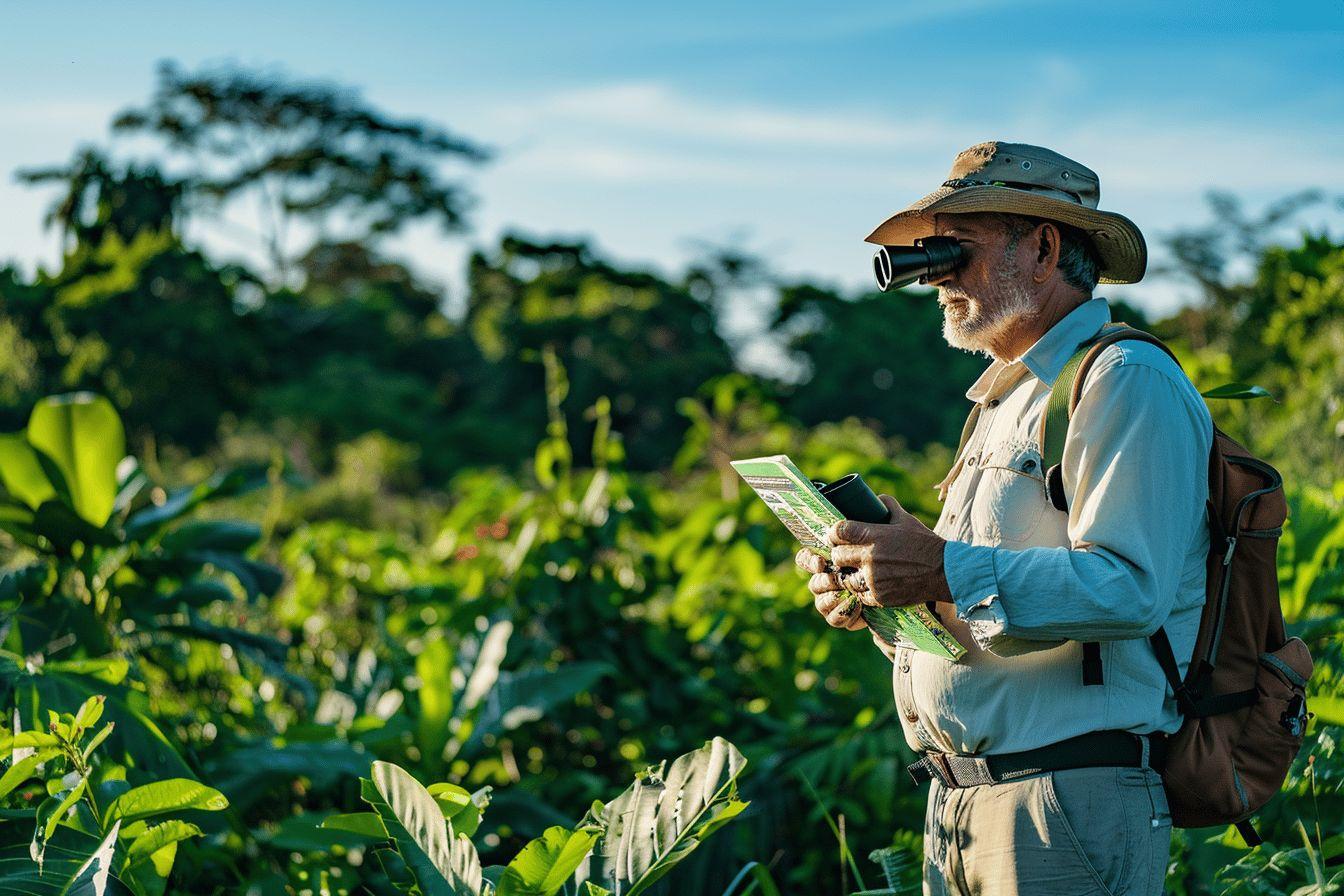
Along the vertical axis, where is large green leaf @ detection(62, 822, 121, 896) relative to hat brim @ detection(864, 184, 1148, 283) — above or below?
below

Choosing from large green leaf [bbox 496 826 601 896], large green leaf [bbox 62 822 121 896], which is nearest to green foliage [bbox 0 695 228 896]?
large green leaf [bbox 62 822 121 896]

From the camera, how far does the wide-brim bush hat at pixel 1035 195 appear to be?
2016mm

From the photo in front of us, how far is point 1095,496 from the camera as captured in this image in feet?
5.85

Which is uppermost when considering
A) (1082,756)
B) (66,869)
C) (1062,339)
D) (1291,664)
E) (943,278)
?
(943,278)

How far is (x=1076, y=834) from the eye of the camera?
1.88 m

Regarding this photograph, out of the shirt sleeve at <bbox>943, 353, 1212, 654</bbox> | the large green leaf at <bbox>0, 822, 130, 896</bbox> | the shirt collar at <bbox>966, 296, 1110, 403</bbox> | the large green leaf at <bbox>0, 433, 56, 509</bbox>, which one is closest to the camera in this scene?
the shirt sleeve at <bbox>943, 353, 1212, 654</bbox>

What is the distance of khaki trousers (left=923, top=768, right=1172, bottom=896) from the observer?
6.17ft

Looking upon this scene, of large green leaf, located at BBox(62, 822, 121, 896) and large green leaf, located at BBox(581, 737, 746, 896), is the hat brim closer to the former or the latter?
large green leaf, located at BBox(581, 737, 746, 896)

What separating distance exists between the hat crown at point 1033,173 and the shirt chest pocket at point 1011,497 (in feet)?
1.33

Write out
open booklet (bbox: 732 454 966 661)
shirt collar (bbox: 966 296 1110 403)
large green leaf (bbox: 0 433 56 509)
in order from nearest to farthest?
open booklet (bbox: 732 454 966 661) < shirt collar (bbox: 966 296 1110 403) < large green leaf (bbox: 0 433 56 509)

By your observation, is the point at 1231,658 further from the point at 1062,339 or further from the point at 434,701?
the point at 434,701

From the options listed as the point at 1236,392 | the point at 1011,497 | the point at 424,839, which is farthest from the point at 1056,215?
the point at 424,839

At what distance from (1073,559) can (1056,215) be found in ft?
1.93

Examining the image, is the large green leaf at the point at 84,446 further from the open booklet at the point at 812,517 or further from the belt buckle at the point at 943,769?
the belt buckle at the point at 943,769
